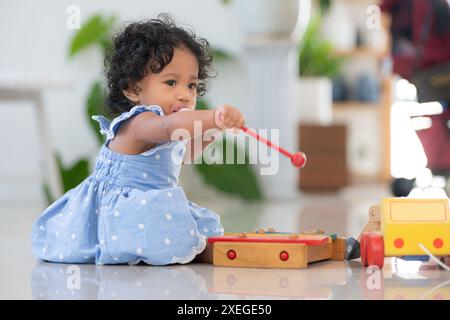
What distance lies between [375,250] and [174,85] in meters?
0.45

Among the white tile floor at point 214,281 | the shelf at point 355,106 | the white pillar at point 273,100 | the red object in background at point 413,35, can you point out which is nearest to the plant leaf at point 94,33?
the white pillar at point 273,100

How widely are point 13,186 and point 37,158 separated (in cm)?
17

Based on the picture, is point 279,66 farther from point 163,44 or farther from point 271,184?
point 163,44

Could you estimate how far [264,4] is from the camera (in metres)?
3.62

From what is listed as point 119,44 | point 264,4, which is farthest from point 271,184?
point 119,44

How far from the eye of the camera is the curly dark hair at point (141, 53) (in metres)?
1.56

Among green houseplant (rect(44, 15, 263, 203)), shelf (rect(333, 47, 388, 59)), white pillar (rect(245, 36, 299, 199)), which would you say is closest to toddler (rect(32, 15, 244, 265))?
green houseplant (rect(44, 15, 263, 203))

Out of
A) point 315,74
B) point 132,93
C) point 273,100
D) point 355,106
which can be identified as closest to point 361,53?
point 355,106

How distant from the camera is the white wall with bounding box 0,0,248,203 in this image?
397cm

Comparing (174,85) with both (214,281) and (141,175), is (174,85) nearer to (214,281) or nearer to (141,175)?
(141,175)

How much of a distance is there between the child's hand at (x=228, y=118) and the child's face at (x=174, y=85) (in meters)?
0.28

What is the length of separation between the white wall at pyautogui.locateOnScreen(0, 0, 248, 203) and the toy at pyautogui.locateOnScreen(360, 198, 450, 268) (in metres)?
2.62

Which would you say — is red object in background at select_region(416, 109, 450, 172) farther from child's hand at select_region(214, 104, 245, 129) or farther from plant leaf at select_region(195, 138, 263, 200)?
child's hand at select_region(214, 104, 245, 129)

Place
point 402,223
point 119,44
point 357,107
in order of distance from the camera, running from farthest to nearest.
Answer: point 357,107
point 119,44
point 402,223
